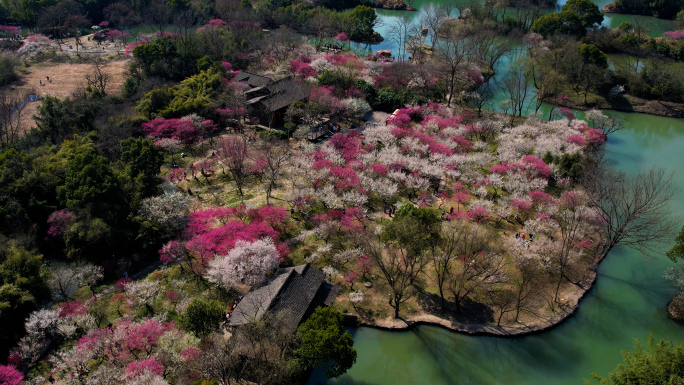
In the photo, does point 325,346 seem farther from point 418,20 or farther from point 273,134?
point 418,20

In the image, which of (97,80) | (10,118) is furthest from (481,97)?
(10,118)

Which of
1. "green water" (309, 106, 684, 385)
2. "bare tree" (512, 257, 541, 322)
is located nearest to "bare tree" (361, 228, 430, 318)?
"green water" (309, 106, 684, 385)

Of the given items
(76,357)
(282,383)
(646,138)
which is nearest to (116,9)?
(76,357)

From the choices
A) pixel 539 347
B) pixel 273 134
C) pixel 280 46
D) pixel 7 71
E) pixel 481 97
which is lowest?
pixel 539 347

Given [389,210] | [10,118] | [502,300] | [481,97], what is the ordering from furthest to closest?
[481,97] < [10,118] < [389,210] < [502,300]

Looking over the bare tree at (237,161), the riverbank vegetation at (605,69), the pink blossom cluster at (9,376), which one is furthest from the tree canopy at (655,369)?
the riverbank vegetation at (605,69)

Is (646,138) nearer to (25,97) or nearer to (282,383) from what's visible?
(282,383)
